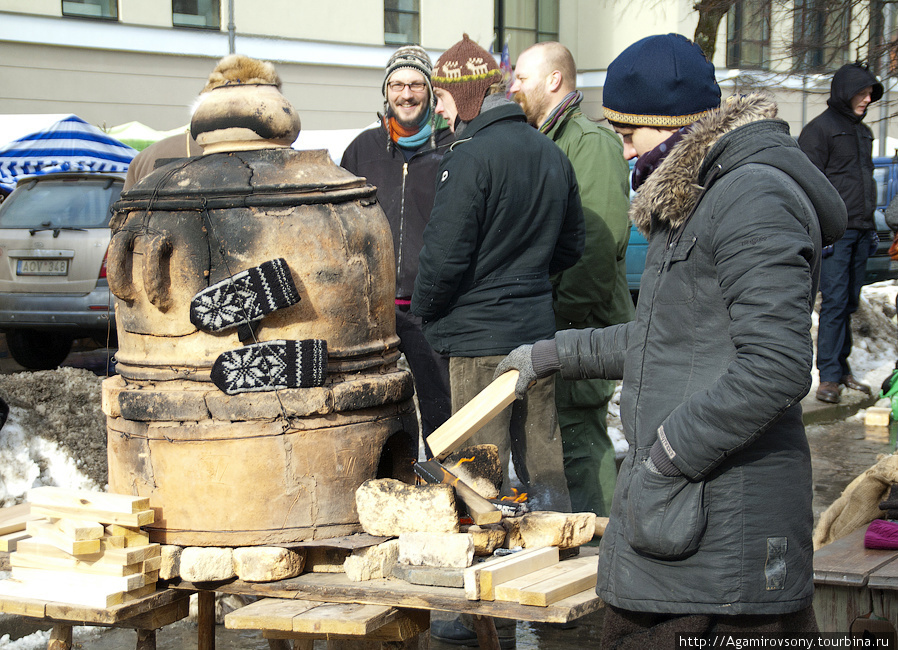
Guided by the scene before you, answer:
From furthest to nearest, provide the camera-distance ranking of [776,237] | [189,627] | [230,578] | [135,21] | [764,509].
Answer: [135,21]
[189,627]
[230,578]
[764,509]
[776,237]

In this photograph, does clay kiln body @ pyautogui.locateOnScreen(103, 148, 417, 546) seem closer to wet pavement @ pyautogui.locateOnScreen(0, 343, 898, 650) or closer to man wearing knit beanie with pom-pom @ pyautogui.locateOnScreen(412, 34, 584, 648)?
man wearing knit beanie with pom-pom @ pyautogui.locateOnScreen(412, 34, 584, 648)

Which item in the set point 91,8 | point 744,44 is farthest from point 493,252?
point 744,44

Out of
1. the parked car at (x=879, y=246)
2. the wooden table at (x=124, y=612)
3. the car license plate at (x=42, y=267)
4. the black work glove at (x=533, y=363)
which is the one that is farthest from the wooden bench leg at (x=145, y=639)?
the parked car at (x=879, y=246)

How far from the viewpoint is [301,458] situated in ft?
10.4

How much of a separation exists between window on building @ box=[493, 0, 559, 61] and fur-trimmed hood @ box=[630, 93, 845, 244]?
21369 mm

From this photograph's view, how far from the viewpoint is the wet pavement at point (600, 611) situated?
14.5 feet

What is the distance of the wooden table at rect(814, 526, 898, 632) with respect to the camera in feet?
10.6

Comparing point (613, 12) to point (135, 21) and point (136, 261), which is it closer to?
point (135, 21)

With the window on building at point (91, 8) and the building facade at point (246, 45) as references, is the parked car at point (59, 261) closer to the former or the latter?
the building facade at point (246, 45)

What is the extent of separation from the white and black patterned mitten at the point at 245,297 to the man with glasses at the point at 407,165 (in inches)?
65.7

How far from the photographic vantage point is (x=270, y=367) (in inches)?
123

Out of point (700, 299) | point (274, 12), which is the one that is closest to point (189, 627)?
point (700, 299)

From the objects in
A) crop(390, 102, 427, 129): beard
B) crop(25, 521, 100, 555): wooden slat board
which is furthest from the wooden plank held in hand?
crop(390, 102, 427, 129): beard

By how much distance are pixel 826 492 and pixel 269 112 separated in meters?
4.79
